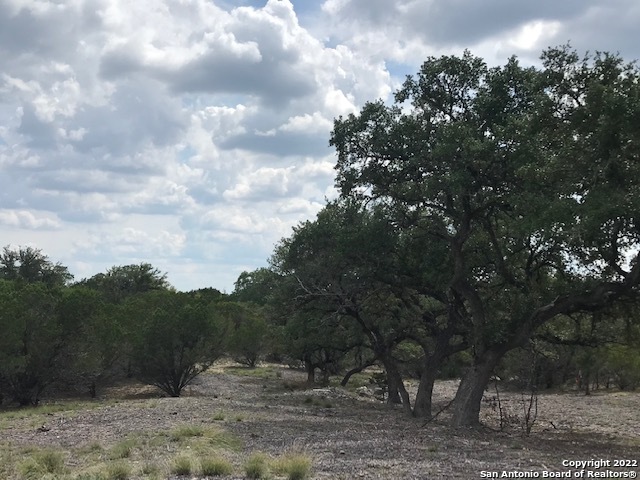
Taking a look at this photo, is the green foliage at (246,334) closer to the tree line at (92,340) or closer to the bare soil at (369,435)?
the tree line at (92,340)

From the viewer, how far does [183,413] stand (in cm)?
2062

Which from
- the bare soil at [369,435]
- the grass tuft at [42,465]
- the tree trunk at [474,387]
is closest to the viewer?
the grass tuft at [42,465]

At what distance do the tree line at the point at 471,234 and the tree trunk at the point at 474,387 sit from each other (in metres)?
0.04

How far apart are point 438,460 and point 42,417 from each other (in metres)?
15.5

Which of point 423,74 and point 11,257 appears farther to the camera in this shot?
point 11,257

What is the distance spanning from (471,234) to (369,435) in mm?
6618

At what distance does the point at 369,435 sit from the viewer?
16.8 metres

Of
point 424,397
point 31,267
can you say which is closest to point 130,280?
point 31,267

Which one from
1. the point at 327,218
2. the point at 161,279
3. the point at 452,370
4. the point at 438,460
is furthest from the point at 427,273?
the point at 161,279

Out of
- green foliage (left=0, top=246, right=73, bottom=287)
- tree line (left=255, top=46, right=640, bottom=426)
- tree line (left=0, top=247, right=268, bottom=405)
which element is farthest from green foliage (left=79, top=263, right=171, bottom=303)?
tree line (left=255, top=46, right=640, bottom=426)

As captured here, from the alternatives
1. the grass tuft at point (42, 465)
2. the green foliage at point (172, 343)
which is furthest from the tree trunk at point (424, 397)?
the grass tuft at point (42, 465)

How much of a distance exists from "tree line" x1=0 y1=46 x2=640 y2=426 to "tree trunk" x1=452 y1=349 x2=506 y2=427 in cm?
4

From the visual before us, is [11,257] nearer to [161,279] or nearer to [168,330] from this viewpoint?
[161,279]

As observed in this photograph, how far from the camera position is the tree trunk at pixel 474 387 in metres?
18.2
